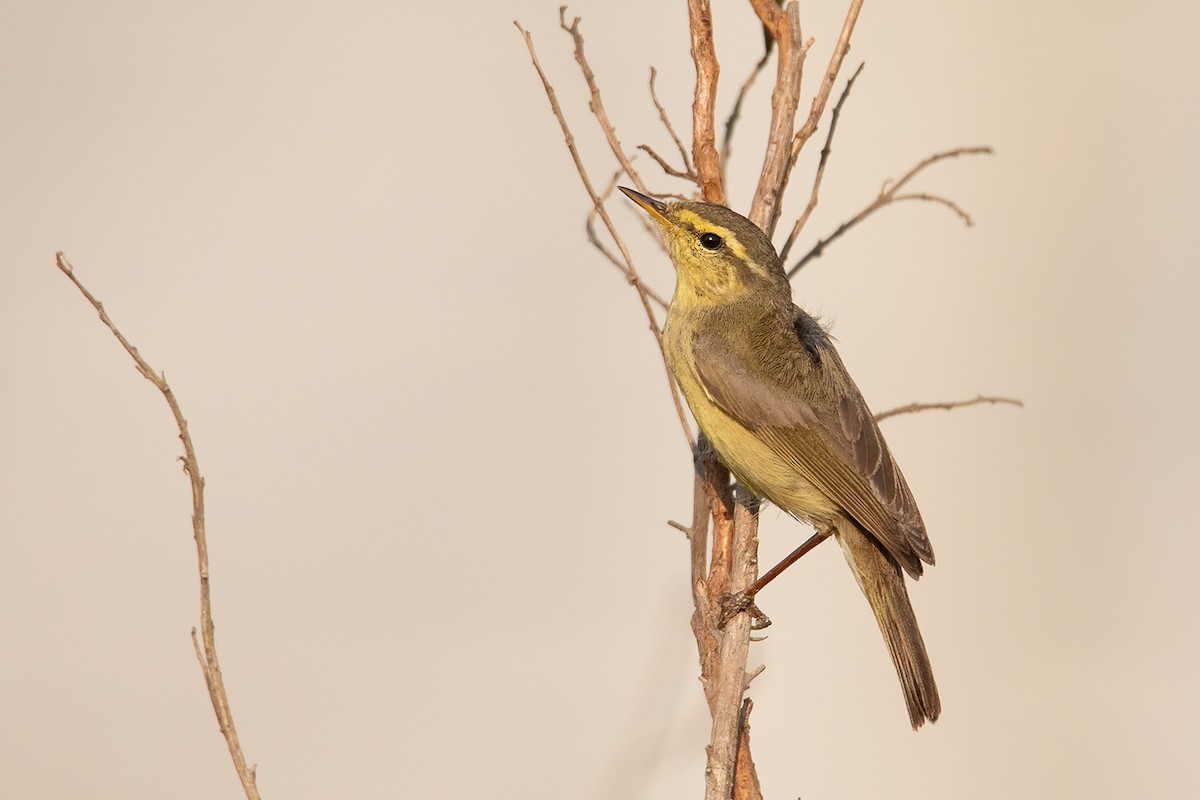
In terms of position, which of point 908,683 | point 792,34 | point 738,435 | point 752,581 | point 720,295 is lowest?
point 908,683

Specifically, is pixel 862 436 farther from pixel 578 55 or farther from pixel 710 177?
pixel 578 55

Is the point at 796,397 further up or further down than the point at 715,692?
further up

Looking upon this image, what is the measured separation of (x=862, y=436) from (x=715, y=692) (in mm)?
1102

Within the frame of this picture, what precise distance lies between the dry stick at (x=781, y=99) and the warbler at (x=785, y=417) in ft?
0.39

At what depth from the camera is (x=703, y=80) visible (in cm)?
261

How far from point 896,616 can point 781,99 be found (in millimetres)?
1308

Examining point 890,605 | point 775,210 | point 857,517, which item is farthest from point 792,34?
point 890,605

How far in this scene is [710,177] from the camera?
2.80m

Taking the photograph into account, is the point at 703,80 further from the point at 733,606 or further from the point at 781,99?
the point at 733,606

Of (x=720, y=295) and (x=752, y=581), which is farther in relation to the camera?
(x=720, y=295)

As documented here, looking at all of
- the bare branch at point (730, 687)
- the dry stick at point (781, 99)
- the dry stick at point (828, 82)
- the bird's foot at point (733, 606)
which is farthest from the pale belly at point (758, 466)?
the dry stick at point (828, 82)

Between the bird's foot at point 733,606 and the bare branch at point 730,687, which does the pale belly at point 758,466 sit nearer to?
the bare branch at point 730,687

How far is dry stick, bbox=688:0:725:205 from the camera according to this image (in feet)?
8.38

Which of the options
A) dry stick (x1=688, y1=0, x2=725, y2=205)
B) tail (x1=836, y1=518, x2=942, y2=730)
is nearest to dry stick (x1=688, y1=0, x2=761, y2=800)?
dry stick (x1=688, y1=0, x2=725, y2=205)
